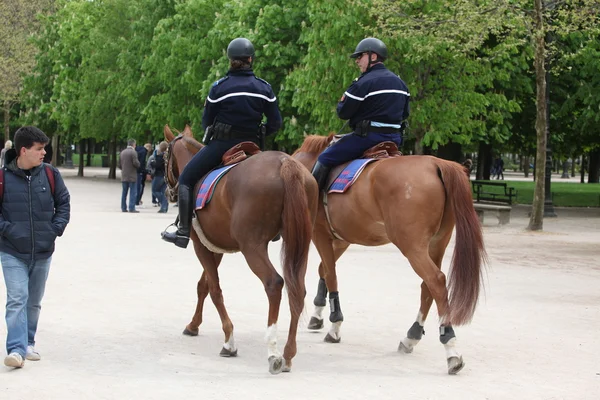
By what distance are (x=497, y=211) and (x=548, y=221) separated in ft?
8.65

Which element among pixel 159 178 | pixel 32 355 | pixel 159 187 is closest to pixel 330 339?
pixel 32 355

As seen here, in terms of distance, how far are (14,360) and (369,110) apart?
418 centimetres

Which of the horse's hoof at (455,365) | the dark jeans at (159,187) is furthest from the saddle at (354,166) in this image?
the dark jeans at (159,187)

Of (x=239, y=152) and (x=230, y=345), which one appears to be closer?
(x=230, y=345)

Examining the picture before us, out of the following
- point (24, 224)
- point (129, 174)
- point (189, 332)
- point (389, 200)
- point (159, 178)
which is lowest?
point (189, 332)

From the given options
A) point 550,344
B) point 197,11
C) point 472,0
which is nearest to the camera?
point 550,344

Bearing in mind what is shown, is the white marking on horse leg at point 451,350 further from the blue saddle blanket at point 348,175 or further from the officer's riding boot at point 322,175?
the officer's riding boot at point 322,175

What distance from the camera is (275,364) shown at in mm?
8164

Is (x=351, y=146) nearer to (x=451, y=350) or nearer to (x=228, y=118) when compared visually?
(x=228, y=118)

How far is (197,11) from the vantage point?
41.4 m

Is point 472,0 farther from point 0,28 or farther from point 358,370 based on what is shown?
point 0,28

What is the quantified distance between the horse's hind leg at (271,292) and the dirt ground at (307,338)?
130mm

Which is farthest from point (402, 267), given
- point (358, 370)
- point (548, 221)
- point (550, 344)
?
point (548, 221)

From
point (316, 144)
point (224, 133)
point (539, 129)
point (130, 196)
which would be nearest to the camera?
point (224, 133)
